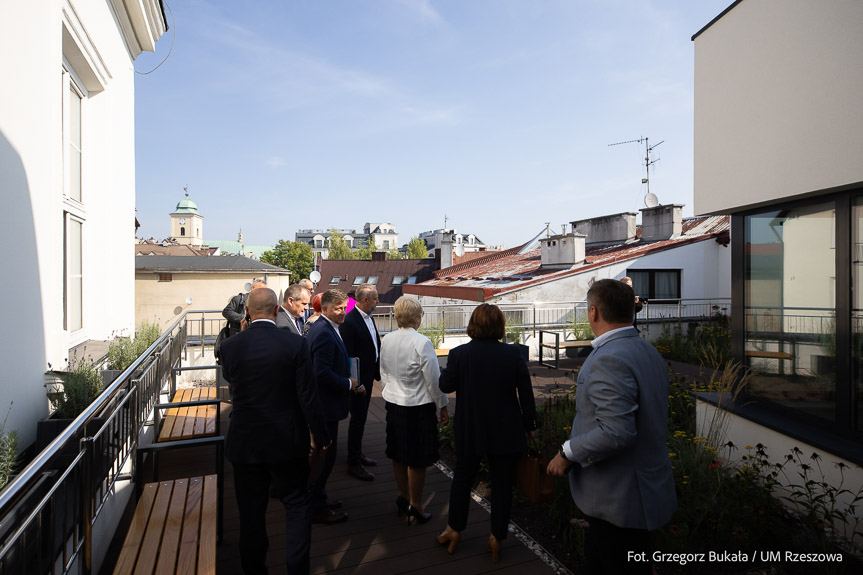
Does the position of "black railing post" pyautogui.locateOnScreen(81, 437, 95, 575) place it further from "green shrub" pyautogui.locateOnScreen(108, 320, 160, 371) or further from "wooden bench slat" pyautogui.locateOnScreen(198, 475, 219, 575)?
"green shrub" pyautogui.locateOnScreen(108, 320, 160, 371)

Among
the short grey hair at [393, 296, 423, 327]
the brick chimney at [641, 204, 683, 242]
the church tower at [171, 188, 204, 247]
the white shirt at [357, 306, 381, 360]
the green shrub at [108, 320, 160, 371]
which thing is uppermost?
the church tower at [171, 188, 204, 247]

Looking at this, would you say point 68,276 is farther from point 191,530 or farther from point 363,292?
point 191,530

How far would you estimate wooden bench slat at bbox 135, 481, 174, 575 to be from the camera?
2402mm

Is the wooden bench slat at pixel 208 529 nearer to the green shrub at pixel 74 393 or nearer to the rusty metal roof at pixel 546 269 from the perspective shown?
the green shrub at pixel 74 393

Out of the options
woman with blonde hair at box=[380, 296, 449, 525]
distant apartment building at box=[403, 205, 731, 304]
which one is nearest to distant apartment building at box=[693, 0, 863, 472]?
woman with blonde hair at box=[380, 296, 449, 525]

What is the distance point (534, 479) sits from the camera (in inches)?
123

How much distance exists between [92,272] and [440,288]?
466 inches

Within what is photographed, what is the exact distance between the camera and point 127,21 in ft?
22.5

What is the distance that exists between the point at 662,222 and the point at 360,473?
17.6 m

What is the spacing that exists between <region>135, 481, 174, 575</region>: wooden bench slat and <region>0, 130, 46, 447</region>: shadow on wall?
1355mm

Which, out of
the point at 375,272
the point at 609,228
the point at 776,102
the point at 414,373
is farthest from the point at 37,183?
the point at 375,272

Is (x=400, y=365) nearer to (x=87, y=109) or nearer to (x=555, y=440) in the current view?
(x=555, y=440)

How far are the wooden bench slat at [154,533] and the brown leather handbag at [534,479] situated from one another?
216cm

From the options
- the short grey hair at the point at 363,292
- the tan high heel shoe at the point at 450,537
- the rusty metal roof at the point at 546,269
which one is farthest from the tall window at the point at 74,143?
the rusty metal roof at the point at 546,269
